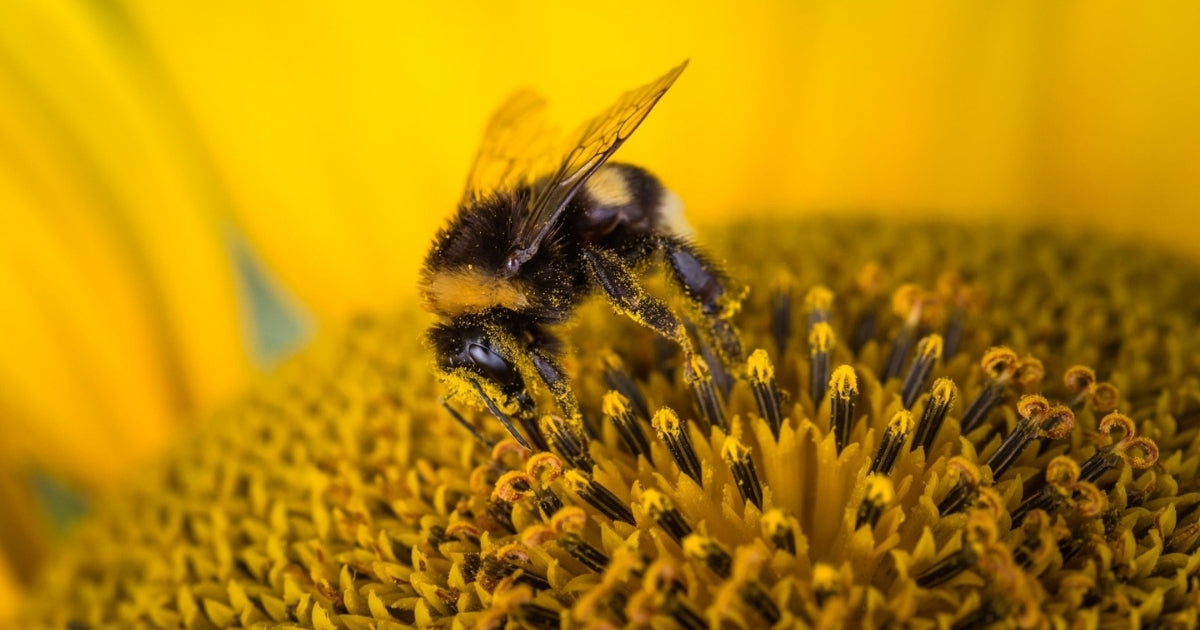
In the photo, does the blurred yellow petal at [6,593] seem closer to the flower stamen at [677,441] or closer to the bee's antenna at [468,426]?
the bee's antenna at [468,426]

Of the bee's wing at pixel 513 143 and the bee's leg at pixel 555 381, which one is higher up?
the bee's wing at pixel 513 143

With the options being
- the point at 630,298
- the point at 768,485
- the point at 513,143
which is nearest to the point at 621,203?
the point at 630,298

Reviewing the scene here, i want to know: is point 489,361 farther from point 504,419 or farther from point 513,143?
point 513,143

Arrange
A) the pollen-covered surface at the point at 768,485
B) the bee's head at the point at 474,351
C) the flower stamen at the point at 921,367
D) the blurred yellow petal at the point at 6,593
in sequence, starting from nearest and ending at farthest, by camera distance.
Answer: the pollen-covered surface at the point at 768,485
the bee's head at the point at 474,351
the flower stamen at the point at 921,367
the blurred yellow petal at the point at 6,593

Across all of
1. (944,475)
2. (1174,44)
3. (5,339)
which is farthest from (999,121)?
(5,339)

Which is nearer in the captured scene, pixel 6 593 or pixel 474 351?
pixel 474 351

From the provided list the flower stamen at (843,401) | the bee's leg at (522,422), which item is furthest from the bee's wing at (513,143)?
the flower stamen at (843,401)

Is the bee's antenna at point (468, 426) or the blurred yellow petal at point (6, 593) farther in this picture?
the blurred yellow petal at point (6, 593)
